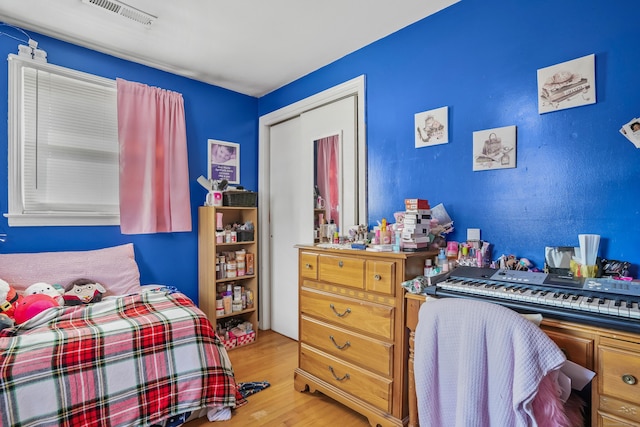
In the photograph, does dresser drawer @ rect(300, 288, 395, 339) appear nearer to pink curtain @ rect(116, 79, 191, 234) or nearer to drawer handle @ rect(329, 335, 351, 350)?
drawer handle @ rect(329, 335, 351, 350)

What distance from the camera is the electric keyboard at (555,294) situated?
1079 millimetres

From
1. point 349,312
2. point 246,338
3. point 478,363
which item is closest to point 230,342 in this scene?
point 246,338

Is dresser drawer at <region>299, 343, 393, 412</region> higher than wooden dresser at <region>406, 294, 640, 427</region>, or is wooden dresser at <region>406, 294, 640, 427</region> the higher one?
wooden dresser at <region>406, 294, 640, 427</region>

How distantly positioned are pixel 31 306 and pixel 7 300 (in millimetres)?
180

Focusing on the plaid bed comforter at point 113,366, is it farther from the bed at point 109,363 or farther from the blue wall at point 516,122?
the blue wall at point 516,122

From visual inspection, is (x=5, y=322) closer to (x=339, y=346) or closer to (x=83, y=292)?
(x=83, y=292)

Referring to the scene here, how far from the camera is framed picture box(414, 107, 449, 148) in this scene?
2027mm

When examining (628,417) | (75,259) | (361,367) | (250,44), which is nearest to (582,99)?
(628,417)

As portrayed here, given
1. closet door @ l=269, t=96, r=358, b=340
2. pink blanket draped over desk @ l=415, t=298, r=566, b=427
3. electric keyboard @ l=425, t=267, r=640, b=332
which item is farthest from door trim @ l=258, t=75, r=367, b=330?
pink blanket draped over desk @ l=415, t=298, r=566, b=427

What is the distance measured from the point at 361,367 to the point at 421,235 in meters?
0.81

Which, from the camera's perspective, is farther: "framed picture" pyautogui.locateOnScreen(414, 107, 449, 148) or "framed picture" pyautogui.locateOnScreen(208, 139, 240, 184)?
"framed picture" pyautogui.locateOnScreen(208, 139, 240, 184)

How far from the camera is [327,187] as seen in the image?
283cm

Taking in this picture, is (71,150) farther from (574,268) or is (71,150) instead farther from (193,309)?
(574,268)

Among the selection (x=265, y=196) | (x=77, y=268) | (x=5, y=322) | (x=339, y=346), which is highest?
(x=265, y=196)
